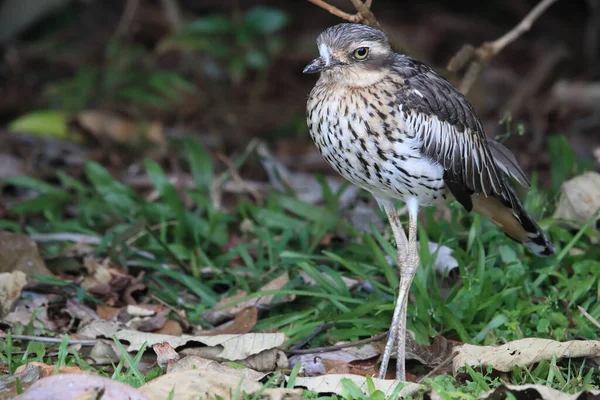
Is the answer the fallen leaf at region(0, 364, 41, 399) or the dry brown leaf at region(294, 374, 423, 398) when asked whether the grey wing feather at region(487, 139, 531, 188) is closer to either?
the dry brown leaf at region(294, 374, 423, 398)

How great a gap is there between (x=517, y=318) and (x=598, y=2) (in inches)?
206

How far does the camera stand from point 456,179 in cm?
482

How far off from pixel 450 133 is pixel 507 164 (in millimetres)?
658

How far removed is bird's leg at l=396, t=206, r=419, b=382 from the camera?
461 centimetres

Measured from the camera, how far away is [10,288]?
5.21 meters

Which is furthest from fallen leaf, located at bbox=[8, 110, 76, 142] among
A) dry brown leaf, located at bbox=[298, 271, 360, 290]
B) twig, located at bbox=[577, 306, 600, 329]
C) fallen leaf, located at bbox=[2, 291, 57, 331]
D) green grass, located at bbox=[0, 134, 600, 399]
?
twig, located at bbox=[577, 306, 600, 329]

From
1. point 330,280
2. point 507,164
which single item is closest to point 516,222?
point 507,164

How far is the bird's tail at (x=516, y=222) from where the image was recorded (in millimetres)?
5145

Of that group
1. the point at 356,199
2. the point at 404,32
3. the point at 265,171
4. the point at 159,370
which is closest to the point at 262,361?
the point at 159,370

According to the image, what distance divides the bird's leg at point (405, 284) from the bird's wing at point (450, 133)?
0.97 feet

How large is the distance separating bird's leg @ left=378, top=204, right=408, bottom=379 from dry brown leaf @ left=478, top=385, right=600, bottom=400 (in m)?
0.78

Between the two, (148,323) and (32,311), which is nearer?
(148,323)

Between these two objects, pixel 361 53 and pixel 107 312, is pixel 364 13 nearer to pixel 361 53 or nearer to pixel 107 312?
pixel 361 53

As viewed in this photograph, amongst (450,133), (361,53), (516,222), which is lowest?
(516,222)
